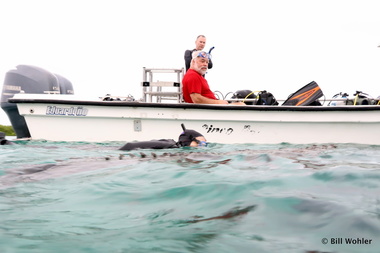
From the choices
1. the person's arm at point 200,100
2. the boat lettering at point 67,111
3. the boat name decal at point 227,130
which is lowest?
the boat name decal at point 227,130

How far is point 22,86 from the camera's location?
8.81 meters

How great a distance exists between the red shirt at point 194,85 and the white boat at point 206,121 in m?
0.31

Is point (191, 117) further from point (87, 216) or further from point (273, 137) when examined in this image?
point (87, 216)

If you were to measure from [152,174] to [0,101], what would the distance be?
6.99 metres

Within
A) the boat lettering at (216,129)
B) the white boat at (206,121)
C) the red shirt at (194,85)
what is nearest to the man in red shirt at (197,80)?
the red shirt at (194,85)

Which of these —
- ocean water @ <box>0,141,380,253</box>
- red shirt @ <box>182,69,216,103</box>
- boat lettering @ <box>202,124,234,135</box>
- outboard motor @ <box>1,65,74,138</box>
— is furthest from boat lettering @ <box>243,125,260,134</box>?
outboard motor @ <box>1,65,74,138</box>

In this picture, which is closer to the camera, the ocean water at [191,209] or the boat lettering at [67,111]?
the ocean water at [191,209]

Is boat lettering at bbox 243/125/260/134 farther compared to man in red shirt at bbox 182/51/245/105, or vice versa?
boat lettering at bbox 243/125/260/134

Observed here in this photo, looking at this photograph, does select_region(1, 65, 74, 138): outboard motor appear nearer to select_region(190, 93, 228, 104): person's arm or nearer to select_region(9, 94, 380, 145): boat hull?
select_region(9, 94, 380, 145): boat hull

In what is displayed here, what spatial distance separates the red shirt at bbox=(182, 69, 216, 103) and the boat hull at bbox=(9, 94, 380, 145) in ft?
1.02

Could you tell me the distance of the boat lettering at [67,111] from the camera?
718cm

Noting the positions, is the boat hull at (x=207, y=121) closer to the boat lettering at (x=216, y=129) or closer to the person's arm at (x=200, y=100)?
the boat lettering at (x=216, y=129)

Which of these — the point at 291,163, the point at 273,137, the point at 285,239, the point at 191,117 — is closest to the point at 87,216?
the point at 285,239

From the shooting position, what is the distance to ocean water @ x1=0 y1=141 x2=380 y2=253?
1.50 meters
